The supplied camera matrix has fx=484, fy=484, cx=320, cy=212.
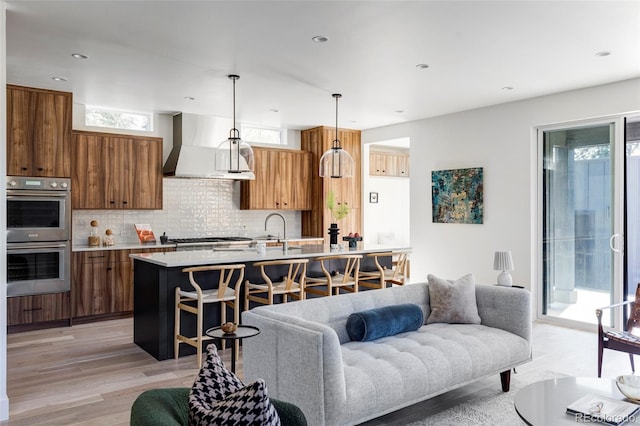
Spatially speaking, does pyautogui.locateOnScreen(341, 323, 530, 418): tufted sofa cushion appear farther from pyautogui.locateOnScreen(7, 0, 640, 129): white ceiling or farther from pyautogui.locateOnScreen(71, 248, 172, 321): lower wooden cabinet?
pyautogui.locateOnScreen(71, 248, 172, 321): lower wooden cabinet

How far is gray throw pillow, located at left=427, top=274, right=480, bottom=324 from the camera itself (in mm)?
3908

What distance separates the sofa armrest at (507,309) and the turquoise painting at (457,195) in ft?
9.52

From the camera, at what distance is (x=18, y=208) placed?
554cm

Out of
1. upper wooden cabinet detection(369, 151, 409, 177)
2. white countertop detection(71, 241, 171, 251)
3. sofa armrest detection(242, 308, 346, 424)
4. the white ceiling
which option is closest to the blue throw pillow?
sofa armrest detection(242, 308, 346, 424)

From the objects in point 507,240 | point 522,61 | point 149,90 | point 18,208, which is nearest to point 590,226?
point 507,240

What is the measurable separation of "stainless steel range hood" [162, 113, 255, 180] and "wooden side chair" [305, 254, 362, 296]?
101 inches

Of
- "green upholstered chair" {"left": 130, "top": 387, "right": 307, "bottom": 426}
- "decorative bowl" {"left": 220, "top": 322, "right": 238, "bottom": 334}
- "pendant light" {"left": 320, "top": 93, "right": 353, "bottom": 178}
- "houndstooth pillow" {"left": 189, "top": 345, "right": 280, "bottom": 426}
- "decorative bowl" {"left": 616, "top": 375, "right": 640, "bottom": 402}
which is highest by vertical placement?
"pendant light" {"left": 320, "top": 93, "right": 353, "bottom": 178}

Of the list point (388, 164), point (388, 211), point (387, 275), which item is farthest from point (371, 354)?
point (388, 211)

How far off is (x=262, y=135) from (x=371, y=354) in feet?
19.5

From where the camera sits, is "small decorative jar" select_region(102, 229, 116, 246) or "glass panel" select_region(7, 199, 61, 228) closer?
"glass panel" select_region(7, 199, 61, 228)

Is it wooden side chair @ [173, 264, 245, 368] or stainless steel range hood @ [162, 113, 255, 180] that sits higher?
stainless steel range hood @ [162, 113, 255, 180]

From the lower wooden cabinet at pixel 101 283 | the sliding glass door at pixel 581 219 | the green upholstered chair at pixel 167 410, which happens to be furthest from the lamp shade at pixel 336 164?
the green upholstered chair at pixel 167 410

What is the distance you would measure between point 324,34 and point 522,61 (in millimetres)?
2015

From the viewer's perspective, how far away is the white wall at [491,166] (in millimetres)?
5754
